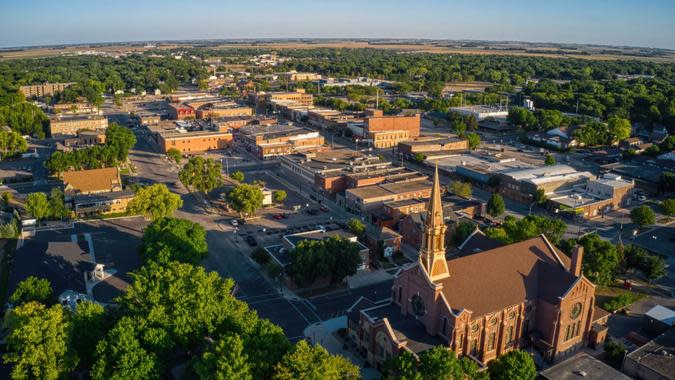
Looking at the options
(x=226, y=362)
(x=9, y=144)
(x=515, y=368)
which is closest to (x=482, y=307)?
(x=515, y=368)

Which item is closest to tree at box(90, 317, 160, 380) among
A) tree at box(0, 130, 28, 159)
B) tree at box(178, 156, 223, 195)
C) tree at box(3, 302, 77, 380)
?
tree at box(3, 302, 77, 380)

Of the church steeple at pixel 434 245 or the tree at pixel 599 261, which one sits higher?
the church steeple at pixel 434 245

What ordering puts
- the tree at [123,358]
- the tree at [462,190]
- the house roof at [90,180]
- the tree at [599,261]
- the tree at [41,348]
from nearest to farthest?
the tree at [123,358], the tree at [41,348], the tree at [599,261], the tree at [462,190], the house roof at [90,180]

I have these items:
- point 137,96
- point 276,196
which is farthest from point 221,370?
point 137,96

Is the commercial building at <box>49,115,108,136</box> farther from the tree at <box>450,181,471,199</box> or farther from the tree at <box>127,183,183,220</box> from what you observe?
the tree at <box>450,181,471,199</box>

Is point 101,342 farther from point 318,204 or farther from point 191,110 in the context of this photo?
point 191,110

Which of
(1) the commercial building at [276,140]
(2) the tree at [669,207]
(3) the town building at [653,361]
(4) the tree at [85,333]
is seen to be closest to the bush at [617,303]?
(3) the town building at [653,361]

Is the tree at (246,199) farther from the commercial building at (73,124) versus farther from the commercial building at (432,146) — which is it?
the commercial building at (73,124)
